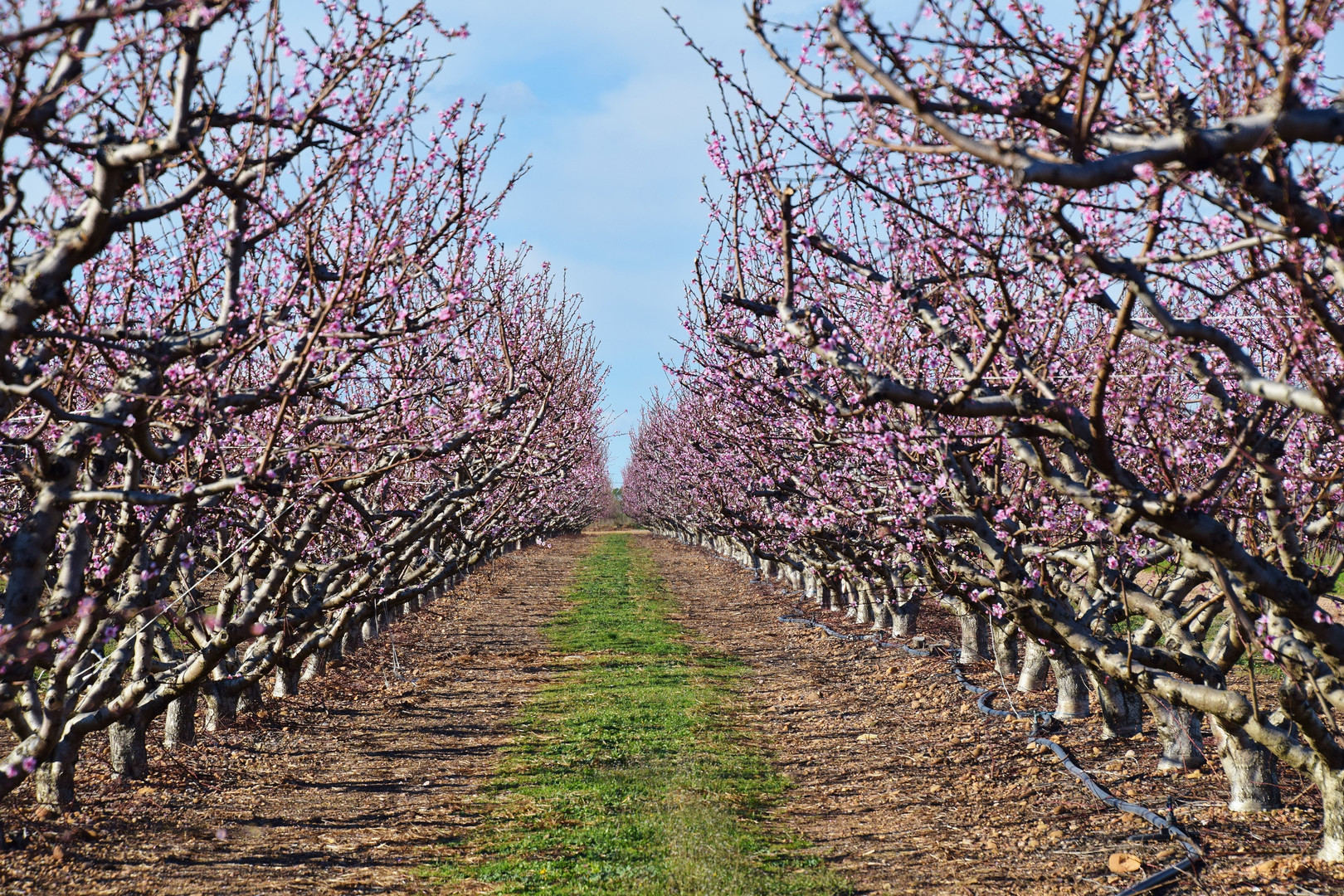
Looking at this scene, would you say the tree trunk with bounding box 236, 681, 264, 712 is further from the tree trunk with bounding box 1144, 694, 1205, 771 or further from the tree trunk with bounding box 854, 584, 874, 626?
the tree trunk with bounding box 854, 584, 874, 626

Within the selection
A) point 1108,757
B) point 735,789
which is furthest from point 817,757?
point 1108,757

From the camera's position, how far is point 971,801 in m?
10.1

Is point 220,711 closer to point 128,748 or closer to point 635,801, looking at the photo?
point 128,748

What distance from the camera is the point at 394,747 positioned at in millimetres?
12898

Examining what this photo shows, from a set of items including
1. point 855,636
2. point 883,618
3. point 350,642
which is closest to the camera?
point 350,642

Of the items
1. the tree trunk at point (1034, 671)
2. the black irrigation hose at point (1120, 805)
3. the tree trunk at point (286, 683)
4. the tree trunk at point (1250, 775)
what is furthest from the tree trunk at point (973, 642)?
the tree trunk at point (286, 683)

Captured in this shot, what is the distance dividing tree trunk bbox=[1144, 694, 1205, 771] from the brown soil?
0.20 metres

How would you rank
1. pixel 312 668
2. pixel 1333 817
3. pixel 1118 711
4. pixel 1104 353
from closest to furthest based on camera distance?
pixel 1104 353, pixel 1333 817, pixel 1118 711, pixel 312 668

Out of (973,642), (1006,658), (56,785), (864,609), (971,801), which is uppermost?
(864,609)

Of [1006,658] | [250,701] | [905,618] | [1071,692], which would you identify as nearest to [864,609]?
[905,618]

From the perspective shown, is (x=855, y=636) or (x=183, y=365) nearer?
(x=183, y=365)

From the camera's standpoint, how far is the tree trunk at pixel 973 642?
17750 mm

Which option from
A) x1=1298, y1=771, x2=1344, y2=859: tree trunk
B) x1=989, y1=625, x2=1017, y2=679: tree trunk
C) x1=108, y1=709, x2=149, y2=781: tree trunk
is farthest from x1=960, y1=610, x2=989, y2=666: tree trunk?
x1=108, y1=709, x2=149, y2=781: tree trunk

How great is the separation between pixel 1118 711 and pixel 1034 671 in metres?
3.22
